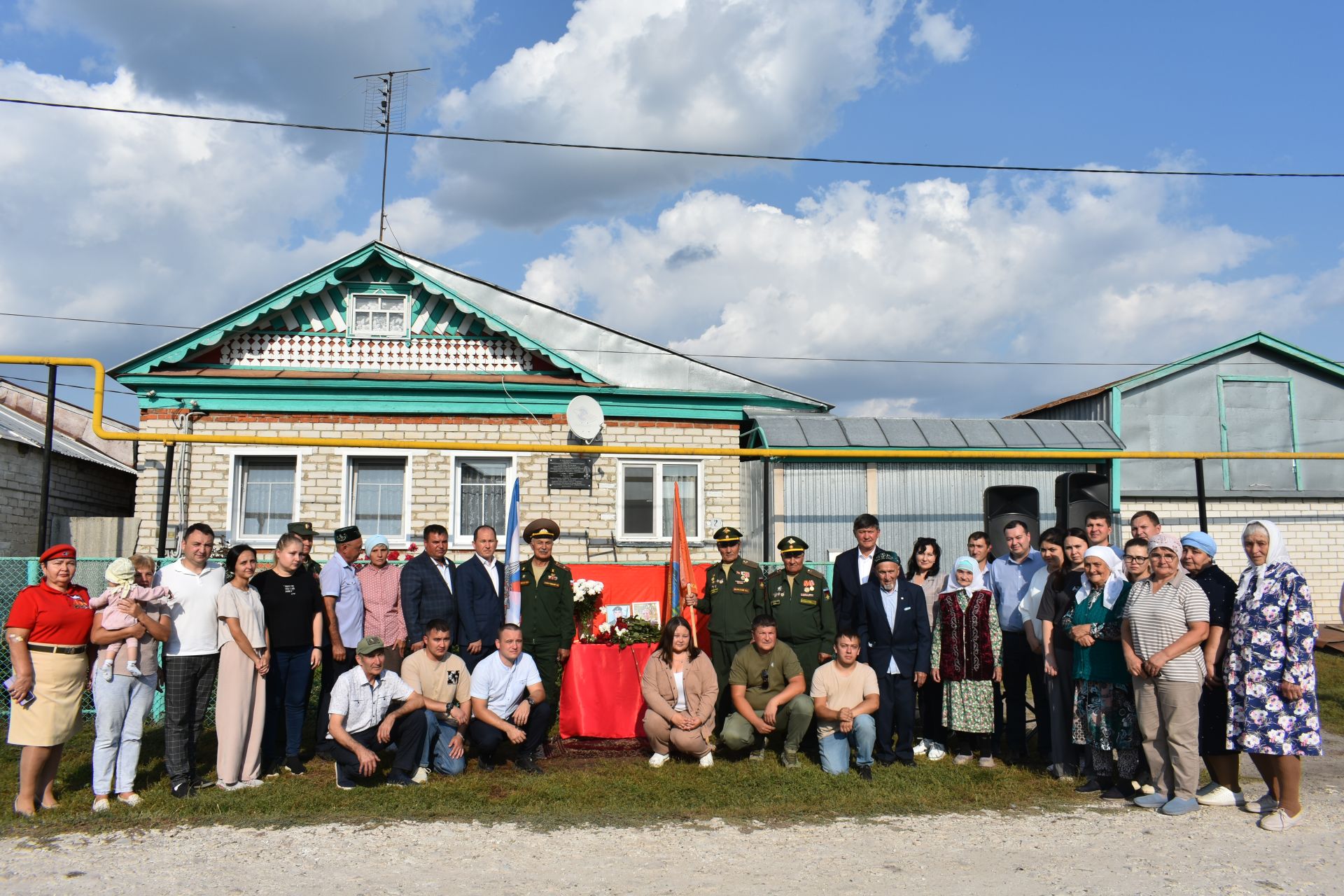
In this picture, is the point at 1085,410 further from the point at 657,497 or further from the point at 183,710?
the point at 183,710

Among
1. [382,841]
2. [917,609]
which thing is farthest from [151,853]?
[917,609]

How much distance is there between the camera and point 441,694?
7.01m

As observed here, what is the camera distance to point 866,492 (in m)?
12.8

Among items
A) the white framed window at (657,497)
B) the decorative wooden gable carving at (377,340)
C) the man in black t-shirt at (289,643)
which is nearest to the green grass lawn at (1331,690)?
the white framed window at (657,497)

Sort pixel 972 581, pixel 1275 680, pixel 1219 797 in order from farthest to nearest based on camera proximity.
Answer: pixel 972 581 → pixel 1219 797 → pixel 1275 680

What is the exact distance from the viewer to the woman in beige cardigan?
7.17 m

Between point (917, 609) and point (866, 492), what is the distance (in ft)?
18.3

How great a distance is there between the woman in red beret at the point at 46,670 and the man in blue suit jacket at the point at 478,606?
8.47 ft

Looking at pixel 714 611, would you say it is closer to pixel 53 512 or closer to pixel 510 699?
pixel 510 699

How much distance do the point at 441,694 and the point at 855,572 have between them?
10.9ft

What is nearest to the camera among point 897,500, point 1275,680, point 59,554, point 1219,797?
point 1275,680

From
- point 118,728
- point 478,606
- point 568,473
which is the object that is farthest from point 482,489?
point 118,728

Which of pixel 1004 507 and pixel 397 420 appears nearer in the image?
pixel 1004 507

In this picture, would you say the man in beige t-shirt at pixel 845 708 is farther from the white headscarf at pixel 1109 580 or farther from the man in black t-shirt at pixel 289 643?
the man in black t-shirt at pixel 289 643
